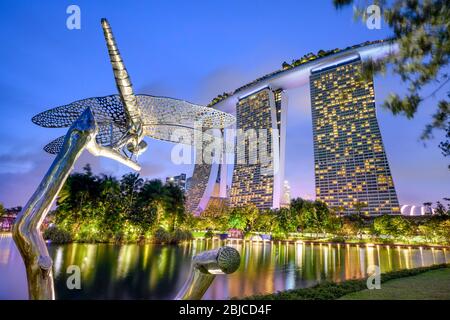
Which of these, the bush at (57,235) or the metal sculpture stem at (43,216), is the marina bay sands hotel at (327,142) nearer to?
the bush at (57,235)

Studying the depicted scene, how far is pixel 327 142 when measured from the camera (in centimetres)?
10738

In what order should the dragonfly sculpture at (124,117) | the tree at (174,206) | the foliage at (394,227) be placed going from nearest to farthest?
the dragonfly sculpture at (124,117), the tree at (174,206), the foliage at (394,227)

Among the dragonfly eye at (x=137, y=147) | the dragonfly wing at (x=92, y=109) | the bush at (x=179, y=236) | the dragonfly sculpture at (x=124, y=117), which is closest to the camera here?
the dragonfly sculpture at (x=124, y=117)

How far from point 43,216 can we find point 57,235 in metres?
33.3

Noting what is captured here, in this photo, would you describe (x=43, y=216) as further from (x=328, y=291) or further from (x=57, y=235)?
(x=57, y=235)

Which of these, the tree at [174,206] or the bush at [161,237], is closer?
the bush at [161,237]

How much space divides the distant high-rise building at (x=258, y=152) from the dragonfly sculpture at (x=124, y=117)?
85.2 metres

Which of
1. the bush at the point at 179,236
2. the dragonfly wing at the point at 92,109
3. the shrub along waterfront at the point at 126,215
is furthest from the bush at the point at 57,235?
the dragonfly wing at the point at 92,109

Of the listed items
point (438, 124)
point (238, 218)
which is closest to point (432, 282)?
point (438, 124)

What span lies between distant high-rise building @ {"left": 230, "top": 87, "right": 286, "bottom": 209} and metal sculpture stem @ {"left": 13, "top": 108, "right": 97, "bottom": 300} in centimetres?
8970

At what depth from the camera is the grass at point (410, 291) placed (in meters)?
8.81

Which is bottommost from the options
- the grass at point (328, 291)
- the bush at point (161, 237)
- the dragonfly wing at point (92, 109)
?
the grass at point (328, 291)

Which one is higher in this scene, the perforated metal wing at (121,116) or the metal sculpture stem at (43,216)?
the perforated metal wing at (121,116)
